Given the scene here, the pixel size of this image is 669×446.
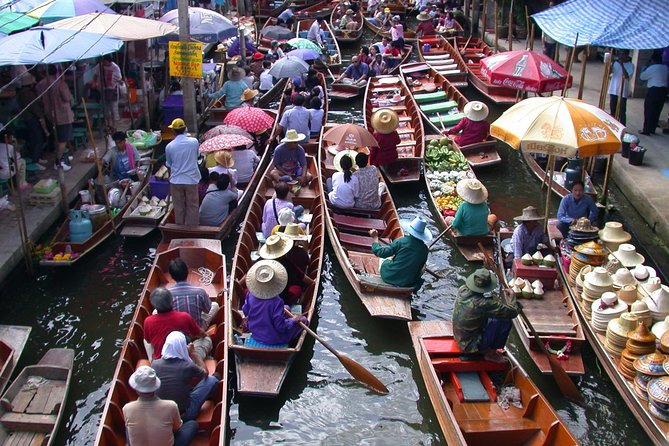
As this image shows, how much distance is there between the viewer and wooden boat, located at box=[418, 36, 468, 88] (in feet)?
66.2

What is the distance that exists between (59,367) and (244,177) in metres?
5.49

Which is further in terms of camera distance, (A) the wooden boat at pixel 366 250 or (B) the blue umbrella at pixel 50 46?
(B) the blue umbrella at pixel 50 46

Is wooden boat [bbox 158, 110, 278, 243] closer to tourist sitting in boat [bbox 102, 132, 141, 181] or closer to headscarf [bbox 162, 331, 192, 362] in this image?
tourist sitting in boat [bbox 102, 132, 141, 181]

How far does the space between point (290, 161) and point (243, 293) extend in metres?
3.81

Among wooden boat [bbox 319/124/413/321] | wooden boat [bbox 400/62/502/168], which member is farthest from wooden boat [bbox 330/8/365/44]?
wooden boat [bbox 319/124/413/321]

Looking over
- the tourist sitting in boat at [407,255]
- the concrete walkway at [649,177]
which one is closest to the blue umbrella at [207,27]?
the tourist sitting in boat at [407,255]

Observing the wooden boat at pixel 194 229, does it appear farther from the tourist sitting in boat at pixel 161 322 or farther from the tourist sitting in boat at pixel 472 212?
the tourist sitting in boat at pixel 472 212

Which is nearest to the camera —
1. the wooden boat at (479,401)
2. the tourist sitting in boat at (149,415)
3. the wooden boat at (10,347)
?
the tourist sitting in boat at (149,415)

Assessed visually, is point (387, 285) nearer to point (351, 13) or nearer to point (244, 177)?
point (244, 177)

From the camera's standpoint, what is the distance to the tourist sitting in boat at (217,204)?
37.0 feet

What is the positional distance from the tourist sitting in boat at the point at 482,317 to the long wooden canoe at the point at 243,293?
1853 mm

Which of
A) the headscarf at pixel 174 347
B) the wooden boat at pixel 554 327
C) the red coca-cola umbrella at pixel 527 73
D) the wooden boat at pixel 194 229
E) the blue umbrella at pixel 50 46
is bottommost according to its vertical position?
the wooden boat at pixel 554 327

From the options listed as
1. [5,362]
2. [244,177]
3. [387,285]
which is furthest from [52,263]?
[387,285]

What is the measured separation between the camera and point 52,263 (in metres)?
10.5
